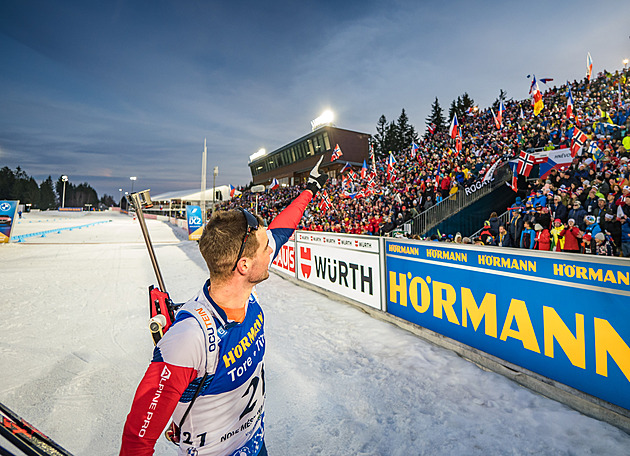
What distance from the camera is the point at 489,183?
45.6 feet

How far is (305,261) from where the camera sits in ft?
29.2

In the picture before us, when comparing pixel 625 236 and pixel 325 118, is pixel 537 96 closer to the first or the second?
pixel 625 236

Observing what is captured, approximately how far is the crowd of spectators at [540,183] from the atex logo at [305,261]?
152 inches

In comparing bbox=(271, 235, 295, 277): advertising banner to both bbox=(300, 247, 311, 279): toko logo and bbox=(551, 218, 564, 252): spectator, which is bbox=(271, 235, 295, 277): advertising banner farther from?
bbox=(551, 218, 564, 252): spectator

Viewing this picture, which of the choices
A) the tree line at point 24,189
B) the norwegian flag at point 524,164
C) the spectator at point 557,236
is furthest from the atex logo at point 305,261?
the tree line at point 24,189

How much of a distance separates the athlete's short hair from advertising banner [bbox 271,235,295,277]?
7.88 metres

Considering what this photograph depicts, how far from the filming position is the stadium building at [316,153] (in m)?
37.9

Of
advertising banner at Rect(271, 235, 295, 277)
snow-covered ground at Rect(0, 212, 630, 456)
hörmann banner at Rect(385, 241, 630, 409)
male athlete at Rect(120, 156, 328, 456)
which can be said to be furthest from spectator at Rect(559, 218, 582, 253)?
male athlete at Rect(120, 156, 328, 456)

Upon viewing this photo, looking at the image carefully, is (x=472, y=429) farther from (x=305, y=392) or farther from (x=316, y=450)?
→ (x=305, y=392)

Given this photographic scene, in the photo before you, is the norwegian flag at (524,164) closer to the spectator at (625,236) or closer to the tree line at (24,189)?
the spectator at (625,236)

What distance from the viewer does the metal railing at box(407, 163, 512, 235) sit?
13641mm

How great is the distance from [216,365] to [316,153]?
131 feet

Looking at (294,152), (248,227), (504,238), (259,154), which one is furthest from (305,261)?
(259,154)

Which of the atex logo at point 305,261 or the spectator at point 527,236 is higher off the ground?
the spectator at point 527,236
